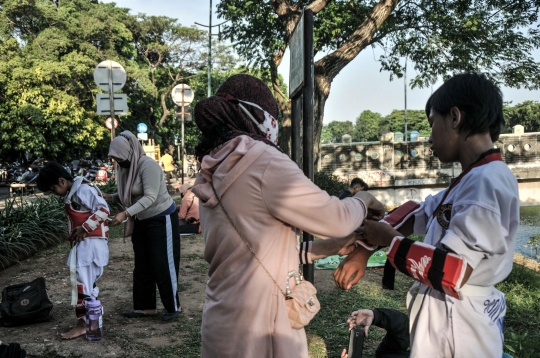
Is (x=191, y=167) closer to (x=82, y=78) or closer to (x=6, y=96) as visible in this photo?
(x=82, y=78)

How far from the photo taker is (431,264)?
1502 millimetres

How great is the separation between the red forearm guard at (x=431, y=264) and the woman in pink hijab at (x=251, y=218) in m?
0.19

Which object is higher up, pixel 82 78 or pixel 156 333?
pixel 82 78

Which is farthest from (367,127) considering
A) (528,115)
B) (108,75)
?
(108,75)

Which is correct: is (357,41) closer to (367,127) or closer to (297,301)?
(297,301)

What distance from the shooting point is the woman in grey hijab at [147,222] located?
4.37 meters

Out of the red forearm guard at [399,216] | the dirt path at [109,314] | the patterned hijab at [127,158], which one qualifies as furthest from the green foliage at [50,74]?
the red forearm guard at [399,216]

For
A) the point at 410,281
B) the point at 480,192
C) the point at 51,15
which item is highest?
the point at 51,15

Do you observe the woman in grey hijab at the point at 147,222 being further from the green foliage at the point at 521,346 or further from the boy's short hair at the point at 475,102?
the boy's short hair at the point at 475,102

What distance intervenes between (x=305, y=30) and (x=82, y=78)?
23.2m

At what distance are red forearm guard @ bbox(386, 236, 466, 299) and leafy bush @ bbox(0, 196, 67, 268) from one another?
21.4ft

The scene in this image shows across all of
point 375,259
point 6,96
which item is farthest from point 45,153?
point 375,259

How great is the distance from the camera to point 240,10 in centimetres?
1292

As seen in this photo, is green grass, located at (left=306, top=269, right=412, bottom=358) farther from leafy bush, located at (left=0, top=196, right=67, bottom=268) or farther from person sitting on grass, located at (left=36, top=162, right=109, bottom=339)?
leafy bush, located at (left=0, top=196, right=67, bottom=268)
